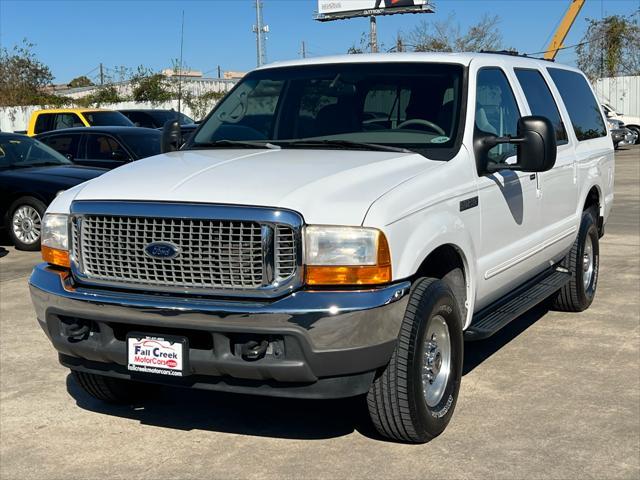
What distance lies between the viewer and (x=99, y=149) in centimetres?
1402

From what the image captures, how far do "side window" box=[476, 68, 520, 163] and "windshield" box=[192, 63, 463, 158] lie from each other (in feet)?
0.64

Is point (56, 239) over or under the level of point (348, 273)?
over

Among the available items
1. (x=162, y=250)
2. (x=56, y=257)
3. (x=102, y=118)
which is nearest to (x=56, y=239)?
(x=56, y=257)

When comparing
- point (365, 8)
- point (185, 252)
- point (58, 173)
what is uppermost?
point (365, 8)

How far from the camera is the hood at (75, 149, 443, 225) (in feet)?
13.9

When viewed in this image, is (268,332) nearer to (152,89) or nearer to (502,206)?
(502,206)

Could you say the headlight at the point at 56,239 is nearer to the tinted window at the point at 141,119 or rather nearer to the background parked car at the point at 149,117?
the background parked car at the point at 149,117

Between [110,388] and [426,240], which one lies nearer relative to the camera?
[426,240]

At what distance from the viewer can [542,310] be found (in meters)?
7.78

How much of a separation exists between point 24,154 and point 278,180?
348 inches

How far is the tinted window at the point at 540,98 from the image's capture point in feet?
21.5

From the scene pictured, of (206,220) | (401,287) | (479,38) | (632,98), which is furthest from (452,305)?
(479,38)

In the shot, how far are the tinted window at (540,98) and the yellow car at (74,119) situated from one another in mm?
14324

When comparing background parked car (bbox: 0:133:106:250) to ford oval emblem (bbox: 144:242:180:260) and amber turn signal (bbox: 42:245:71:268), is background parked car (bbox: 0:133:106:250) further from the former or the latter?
ford oval emblem (bbox: 144:242:180:260)
